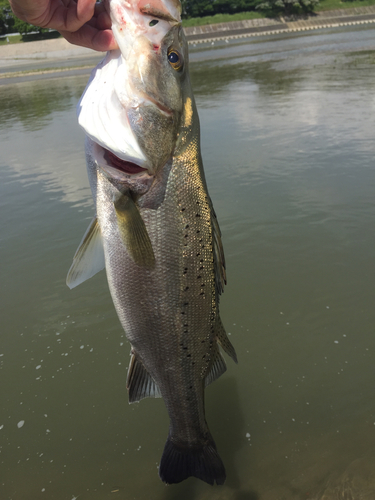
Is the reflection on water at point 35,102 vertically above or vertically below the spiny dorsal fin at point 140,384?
below

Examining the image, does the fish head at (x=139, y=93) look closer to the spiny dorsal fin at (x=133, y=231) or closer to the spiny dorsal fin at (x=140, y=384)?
the spiny dorsal fin at (x=133, y=231)

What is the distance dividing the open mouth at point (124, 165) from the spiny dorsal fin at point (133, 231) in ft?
0.42

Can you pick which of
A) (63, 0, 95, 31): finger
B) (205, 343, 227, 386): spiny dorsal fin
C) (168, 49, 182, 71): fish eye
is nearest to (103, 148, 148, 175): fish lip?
(168, 49, 182, 71): fish eye

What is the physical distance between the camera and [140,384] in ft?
7.72

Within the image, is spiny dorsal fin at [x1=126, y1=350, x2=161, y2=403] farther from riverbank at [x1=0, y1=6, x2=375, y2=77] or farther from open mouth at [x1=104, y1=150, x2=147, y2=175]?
riverbank at [x1=0, y1=6, x2=375, y2=77]

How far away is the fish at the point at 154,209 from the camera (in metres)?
1.84

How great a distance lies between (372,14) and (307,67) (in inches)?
2028

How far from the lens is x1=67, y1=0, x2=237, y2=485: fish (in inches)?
72.6

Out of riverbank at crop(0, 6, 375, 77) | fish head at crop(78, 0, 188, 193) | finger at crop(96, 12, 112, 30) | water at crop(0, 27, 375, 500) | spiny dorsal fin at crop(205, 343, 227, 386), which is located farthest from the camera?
riverbank at crop(0, 6, 375, 77)

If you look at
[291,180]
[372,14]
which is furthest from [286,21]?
[291,180]

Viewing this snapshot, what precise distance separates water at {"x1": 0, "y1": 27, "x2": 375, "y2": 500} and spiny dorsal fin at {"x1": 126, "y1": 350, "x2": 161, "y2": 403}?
989mm

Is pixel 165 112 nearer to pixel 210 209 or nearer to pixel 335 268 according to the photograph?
pixel 210 209

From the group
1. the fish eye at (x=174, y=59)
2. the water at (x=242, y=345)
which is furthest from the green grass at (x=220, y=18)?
the fish eye at (x=174, y=59)

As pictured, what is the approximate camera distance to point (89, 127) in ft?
6.36
